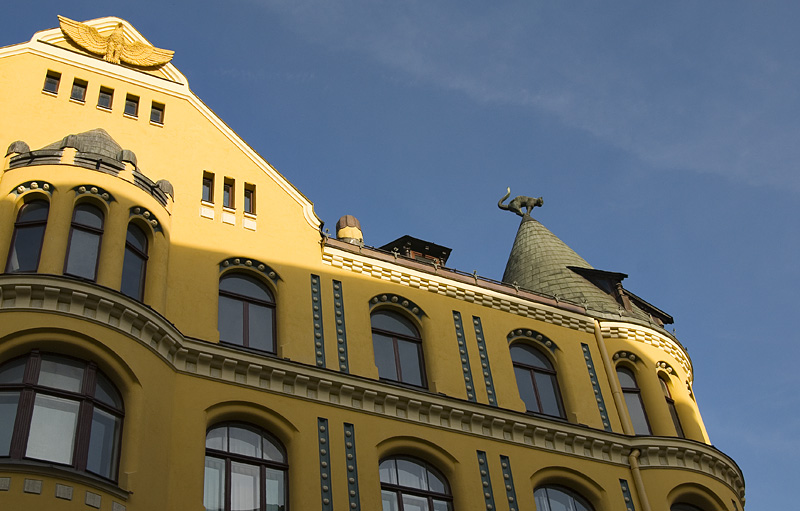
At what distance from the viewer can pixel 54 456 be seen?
17.1m

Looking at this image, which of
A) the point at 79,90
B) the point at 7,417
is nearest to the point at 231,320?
the point at 7,417

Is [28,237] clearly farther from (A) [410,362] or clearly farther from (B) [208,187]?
(A) [410,362]

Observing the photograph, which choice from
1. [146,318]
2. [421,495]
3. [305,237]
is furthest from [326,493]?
[305,237]

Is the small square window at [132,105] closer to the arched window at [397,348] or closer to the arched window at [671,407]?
the arched window at [397,348]

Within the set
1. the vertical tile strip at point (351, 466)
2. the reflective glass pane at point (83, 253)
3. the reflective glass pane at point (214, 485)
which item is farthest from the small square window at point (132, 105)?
the reflective glass pane at point (214, 485)

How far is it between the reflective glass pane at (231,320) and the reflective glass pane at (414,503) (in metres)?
4.87

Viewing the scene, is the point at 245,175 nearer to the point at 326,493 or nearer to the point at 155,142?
the point at 155,142

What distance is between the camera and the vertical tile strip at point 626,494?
2368 cm

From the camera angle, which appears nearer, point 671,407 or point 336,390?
point 336,390

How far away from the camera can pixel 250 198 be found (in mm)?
25703

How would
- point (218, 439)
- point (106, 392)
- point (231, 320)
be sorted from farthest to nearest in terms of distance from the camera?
1. point (231, 320)
2. point (218, 439)
3. point (106, 392)

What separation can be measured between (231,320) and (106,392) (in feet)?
14.5

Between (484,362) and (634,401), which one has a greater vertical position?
(484,362)

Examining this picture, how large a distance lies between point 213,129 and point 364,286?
5.68 m
